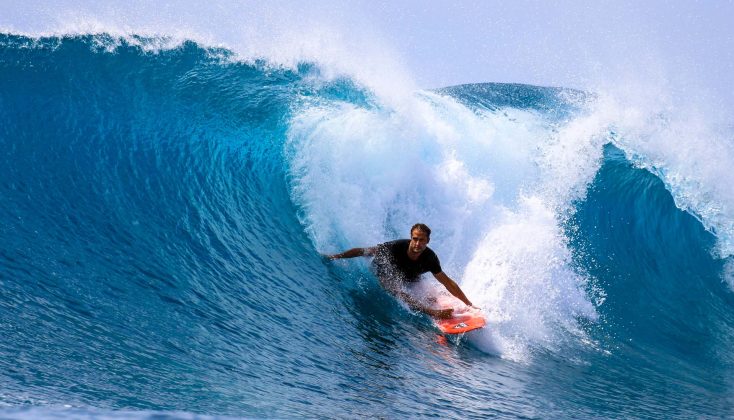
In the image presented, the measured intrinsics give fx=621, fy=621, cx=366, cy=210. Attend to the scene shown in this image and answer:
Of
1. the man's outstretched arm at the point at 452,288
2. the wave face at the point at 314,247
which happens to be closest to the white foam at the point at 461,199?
the wave face at the point at 314,247

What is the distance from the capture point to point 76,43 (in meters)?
10.1

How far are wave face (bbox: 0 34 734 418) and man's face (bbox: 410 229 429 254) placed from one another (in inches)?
24.7

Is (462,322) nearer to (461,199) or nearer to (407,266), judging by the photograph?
(407,266)

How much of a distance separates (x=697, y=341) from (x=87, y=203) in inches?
291

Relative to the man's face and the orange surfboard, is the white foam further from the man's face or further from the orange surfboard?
the man's face

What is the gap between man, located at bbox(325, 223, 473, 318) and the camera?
615 cm

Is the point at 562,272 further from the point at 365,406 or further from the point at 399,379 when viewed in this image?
the point at 365,406

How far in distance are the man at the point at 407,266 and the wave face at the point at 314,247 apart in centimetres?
20

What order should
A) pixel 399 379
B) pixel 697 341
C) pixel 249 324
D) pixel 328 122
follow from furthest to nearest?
1. pixel 328 122
2. pixel 697 341
3. pixel 249 324
4. pixel 399 379

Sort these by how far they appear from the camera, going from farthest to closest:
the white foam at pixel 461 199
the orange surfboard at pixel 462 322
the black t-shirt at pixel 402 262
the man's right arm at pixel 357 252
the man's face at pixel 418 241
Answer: the white foam at pixel 461 199
the man's right arm at pixel 357 252
the black t-shirt at pixel 402 262
the man's face at pixel 418 241
the orange surfboard at pixel 462 322

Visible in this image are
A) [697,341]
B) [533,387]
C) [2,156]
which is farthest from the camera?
[697,341]

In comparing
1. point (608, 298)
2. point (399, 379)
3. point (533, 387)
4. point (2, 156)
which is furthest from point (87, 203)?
point (608, 298)

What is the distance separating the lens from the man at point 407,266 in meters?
6.15

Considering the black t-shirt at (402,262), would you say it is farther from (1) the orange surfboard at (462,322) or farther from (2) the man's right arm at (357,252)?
(1) the orange surfboard at (462,322)
